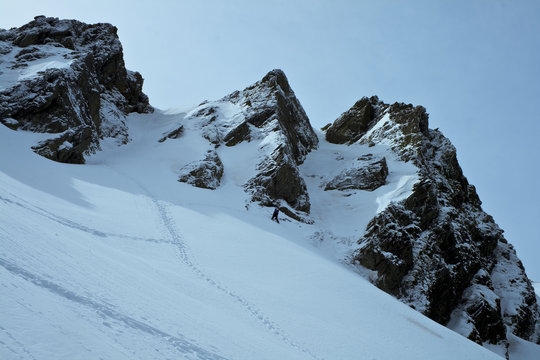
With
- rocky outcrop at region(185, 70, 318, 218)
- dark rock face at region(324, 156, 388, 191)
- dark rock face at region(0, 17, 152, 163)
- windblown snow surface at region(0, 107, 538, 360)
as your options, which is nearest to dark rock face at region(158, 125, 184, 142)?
rocky outcrop at region(185, 70, 318, 218)

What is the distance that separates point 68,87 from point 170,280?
3365 centimetres

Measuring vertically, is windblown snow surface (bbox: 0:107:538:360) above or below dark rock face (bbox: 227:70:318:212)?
below

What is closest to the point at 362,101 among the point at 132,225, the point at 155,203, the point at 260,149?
the point at 260,149

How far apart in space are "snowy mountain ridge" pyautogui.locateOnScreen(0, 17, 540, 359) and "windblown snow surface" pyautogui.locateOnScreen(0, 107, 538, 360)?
0.07 meters

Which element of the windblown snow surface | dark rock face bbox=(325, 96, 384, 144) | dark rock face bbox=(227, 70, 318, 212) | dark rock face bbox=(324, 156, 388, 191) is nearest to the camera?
the windblown snow surface

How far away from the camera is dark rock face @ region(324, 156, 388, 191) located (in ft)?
114

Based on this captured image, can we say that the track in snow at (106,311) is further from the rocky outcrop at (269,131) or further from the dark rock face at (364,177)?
the dark rock face at (364,177)

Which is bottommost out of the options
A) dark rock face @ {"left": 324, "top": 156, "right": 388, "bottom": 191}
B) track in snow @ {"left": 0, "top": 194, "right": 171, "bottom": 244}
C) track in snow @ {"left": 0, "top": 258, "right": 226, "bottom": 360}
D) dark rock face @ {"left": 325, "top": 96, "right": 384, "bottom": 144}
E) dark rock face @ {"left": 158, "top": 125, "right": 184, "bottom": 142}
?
track in snow @ {"left": 0, "top": 258, "right": 226, "bottom": 360}

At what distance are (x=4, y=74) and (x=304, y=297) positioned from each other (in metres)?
40.3

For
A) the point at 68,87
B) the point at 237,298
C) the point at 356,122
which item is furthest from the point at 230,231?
the point at 356,122

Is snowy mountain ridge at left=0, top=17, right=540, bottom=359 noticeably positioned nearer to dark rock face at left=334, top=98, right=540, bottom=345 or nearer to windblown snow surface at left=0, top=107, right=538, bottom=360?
windblown snow surface at left=0, top=107, right=538, bottom=360

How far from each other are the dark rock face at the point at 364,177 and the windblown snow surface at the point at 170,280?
164 inches

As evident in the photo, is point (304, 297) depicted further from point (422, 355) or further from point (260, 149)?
point (260, 149)

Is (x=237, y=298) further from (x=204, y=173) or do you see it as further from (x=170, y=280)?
(x=204, y=173)
